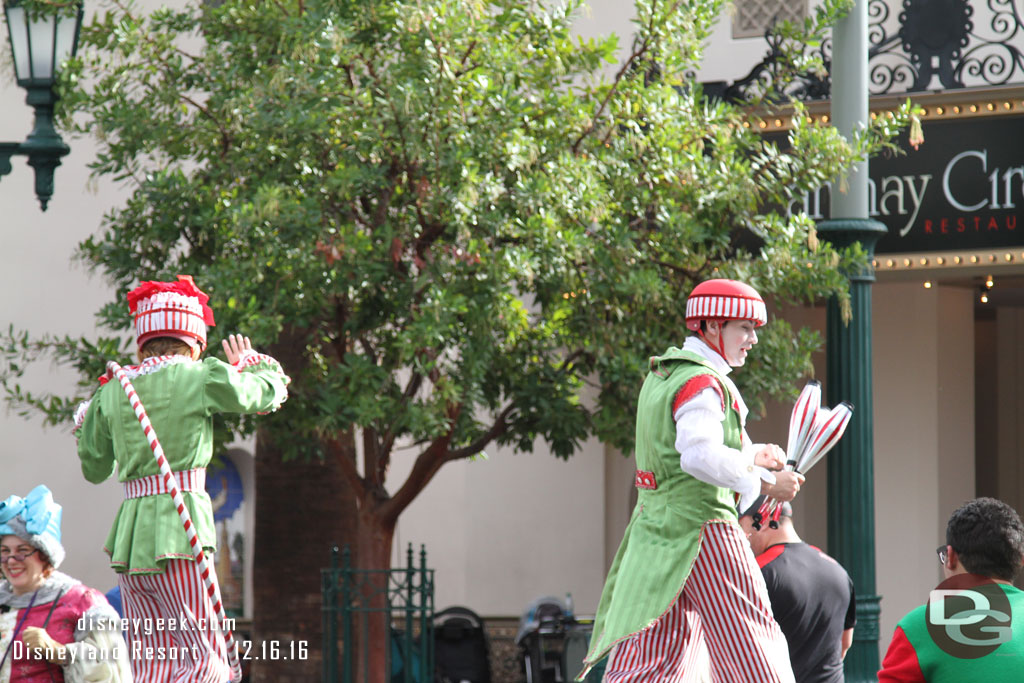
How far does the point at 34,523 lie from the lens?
5.82 metres

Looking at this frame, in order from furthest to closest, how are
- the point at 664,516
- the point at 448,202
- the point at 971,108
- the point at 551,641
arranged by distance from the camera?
the point at 551,641 → the point at 971,108 → the point at 448,202 → the point at 664,516

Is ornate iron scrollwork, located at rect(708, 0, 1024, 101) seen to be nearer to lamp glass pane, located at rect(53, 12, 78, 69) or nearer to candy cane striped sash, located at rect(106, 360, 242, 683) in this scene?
lamp glass pane, located at rect(53, 12, 78, 69)

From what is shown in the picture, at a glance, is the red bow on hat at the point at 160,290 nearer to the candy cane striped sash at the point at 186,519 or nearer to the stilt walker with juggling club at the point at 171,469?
the stilt walker with juggling club at the point at 171,469

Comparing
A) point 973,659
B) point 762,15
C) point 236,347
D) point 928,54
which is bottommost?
point 973,659

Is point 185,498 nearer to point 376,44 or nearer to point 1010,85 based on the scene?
point 376,44

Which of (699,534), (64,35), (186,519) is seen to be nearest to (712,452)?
(699,534)

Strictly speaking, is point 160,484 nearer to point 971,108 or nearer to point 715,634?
point 715,634

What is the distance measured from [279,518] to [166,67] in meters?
2.97

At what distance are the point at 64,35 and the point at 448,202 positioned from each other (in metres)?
2.33

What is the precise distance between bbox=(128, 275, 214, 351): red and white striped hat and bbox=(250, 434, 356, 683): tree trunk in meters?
4.16

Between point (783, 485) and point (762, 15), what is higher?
point (762, 15)

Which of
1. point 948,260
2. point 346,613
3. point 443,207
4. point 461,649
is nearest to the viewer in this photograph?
point 443,207

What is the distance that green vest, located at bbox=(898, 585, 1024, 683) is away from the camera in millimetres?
3557

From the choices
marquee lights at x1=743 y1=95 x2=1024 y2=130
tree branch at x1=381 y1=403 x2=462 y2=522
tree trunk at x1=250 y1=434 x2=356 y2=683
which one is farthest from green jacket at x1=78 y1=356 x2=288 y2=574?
marquee lights at x1=743 y1=95 x2=1024 y2=130
